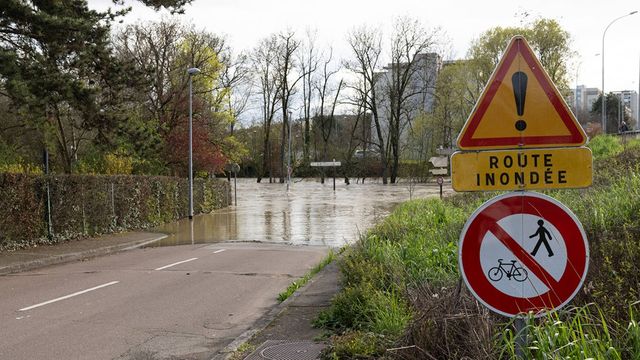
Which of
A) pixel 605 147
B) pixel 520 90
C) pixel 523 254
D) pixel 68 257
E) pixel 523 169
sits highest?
pixel 605 147

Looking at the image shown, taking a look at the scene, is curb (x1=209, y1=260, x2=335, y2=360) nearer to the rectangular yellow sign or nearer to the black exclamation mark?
the rectangular yellow sign

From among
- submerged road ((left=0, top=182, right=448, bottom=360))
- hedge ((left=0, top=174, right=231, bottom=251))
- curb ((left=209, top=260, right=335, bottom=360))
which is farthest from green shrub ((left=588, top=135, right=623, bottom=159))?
hedge ((left=0, top=174, right=231, bottom=251))

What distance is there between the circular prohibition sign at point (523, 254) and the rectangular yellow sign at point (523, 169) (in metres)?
0.14

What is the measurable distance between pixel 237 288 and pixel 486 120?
7.60 meters

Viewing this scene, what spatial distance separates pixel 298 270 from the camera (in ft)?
40.2

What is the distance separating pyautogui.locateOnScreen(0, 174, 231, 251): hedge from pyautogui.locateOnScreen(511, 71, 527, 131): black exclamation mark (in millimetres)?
14553

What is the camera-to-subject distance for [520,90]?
3.23 meters

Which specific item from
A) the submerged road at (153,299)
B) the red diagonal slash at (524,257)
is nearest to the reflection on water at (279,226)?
the submerged road at (153,299)

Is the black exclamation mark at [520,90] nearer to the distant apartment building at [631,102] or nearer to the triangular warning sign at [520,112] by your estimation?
the triangular warning sign at [520,112]

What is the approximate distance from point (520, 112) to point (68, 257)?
13.7 metres

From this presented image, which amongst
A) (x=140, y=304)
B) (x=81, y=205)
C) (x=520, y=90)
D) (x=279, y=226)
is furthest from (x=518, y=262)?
(x=279, y=226)

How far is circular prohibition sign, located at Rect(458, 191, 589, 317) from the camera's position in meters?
3.04

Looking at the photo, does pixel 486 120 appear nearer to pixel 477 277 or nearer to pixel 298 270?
pixel 477 277

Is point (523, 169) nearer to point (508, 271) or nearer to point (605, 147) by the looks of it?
point (508, 271)
